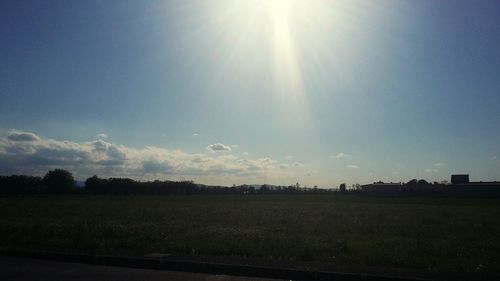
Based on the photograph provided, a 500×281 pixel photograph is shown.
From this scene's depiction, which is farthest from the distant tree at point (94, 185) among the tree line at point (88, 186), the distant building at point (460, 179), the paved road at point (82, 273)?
the paved road at point (82, 273)

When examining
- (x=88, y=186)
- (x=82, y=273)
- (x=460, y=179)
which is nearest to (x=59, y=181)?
(x=88, y=186)

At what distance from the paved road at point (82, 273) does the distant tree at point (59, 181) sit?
145 meters

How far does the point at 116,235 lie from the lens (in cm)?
1614

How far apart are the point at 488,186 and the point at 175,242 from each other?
11937 centimetres

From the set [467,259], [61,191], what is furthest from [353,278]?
[61,191]

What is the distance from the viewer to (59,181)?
14925 cm

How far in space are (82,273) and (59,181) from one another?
15103 centimetres

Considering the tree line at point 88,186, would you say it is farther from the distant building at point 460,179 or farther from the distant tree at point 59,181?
the distant building at point 460,179

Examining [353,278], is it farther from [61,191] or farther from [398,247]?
[61,191]

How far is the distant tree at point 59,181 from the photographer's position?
148 m

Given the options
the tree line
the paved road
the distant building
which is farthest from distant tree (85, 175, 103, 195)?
the paved road

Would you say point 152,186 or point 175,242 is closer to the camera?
point 175,242

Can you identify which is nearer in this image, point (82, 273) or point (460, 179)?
point (82, 273)

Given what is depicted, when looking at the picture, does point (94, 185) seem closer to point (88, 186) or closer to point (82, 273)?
point (88, 186)
